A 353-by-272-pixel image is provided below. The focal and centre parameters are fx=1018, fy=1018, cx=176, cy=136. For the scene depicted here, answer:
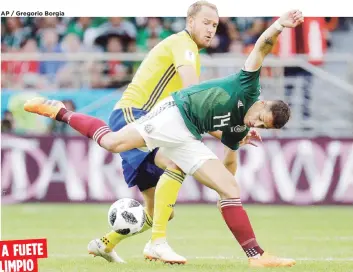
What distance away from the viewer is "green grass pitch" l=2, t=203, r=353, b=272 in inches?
347

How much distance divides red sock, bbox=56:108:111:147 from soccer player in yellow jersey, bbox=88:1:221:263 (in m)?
0.38

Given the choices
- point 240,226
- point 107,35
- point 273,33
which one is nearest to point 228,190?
point 240,226

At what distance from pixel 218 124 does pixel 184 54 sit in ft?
2.98

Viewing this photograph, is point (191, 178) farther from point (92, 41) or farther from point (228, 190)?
point (228, 190)

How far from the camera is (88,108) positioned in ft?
56.3

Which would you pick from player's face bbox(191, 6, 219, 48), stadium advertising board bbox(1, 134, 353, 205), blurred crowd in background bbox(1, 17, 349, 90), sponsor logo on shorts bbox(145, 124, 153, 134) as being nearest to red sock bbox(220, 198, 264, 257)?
sponsor logo on shorts bbox(145, 124, 153, 134)

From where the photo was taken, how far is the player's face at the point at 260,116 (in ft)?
27.0

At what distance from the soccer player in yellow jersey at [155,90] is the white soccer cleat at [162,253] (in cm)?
4

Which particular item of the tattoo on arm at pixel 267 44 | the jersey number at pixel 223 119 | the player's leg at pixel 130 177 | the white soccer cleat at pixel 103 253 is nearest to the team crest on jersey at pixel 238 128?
the jersey number at pixel 223 119

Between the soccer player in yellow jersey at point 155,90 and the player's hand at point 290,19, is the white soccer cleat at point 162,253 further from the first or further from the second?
the player's hand at point 290,19

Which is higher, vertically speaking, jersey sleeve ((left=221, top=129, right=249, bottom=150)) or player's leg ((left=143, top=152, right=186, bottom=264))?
jersey sleeve ((left=221, top=129, right=249, bottom=150))

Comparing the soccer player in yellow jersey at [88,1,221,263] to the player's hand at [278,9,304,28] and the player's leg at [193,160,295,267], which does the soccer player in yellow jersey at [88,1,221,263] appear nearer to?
the player's leg at [193,160,295,267]

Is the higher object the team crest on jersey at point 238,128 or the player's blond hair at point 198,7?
the player's blond hair at point 198,7

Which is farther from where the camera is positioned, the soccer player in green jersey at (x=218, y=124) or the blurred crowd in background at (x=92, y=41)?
the blurred crowd in background at (x=92, y=41)
